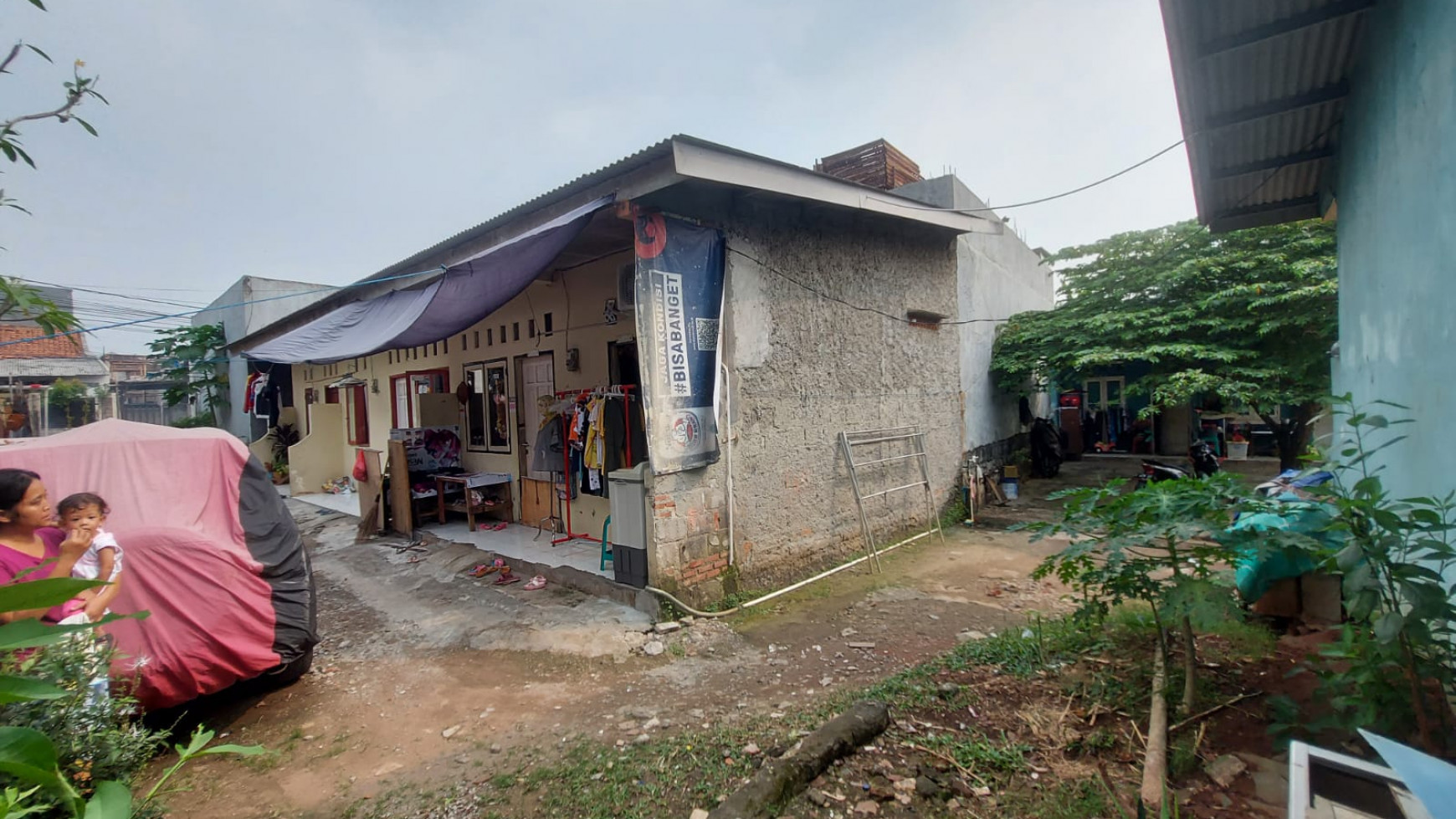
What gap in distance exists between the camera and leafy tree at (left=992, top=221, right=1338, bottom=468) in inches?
328

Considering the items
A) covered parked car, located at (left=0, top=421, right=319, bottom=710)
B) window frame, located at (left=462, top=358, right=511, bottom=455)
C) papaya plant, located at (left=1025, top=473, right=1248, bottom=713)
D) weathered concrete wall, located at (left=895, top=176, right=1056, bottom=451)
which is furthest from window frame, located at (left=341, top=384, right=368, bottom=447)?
papaya plant, located at (left=1025, top=473, right=1248, bottom=713)

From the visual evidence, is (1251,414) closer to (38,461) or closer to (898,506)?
(898,506)

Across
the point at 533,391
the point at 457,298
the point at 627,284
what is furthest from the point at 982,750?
the point at 533,391

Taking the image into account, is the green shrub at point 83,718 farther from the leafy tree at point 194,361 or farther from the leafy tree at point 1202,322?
the leafy tree at point 194,361

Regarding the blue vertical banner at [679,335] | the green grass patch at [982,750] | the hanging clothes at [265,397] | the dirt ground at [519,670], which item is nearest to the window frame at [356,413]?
the hanging clothes at [265,397]

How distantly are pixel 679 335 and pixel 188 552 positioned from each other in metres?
3.32

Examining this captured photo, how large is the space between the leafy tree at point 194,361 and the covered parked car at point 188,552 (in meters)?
15.1

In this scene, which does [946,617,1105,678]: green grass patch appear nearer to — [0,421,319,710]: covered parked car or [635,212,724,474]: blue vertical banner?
[635,212,724,474]: blue vertical banner

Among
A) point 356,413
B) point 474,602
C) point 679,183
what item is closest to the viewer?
point 679,183

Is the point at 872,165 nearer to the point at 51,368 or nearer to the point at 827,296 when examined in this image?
the point at 827,296

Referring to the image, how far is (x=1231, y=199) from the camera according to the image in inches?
210

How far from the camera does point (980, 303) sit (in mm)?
10047

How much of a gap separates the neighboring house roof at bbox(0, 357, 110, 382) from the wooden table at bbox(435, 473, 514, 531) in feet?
68.0

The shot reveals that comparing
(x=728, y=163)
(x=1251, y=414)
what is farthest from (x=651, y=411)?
(x=1251, y=414)
